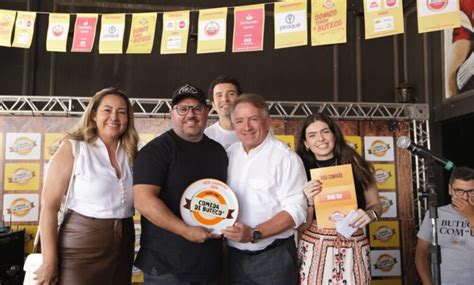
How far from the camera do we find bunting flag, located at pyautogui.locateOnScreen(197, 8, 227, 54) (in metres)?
3.59

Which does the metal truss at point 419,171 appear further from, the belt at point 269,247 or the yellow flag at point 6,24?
the yellow flag at point 6,24

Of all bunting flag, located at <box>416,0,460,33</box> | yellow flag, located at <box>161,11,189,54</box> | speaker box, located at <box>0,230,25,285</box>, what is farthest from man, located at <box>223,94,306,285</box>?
speaker box, located at <box>0,230,25,285</box>

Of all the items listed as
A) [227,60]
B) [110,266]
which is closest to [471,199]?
[110,266]

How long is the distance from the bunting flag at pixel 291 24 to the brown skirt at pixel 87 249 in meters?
2.23

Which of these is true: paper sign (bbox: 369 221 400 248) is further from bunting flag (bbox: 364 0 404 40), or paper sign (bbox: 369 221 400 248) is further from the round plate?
the round plate

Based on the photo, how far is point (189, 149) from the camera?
1.67 metres

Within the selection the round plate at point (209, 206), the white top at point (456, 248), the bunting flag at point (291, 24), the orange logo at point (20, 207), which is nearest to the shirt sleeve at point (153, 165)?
the round plate at point (209, 206)

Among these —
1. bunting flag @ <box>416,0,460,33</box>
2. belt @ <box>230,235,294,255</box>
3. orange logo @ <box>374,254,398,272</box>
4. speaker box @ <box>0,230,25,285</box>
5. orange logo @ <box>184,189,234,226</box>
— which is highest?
bunting flag @ <box>416,0,460,33</box>

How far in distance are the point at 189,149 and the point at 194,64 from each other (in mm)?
4488

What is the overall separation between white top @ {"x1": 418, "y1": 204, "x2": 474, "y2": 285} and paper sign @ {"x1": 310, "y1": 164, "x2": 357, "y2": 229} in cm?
85

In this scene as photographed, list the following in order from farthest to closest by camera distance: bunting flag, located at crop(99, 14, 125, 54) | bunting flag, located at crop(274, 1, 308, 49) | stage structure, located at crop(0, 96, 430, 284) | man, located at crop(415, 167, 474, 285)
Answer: stage structure, located at crop(0, 96, 430, 284)
bunting flag, located at crop(99, 14, 125, 54)
bunting flag, located at crop(274, 1, 308, 49)
man, located at crop(415, 167, 474, 285)

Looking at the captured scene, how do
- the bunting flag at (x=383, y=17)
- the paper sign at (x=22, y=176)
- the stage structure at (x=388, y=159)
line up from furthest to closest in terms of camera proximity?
the stage structure at (x=388, y=159) → the paper sign at (x=22, y=176) → the bunting flag at (x=383, y=17)

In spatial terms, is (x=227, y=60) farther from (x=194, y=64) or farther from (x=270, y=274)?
(x=270, y=274)

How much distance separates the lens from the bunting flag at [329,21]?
3193 mm
